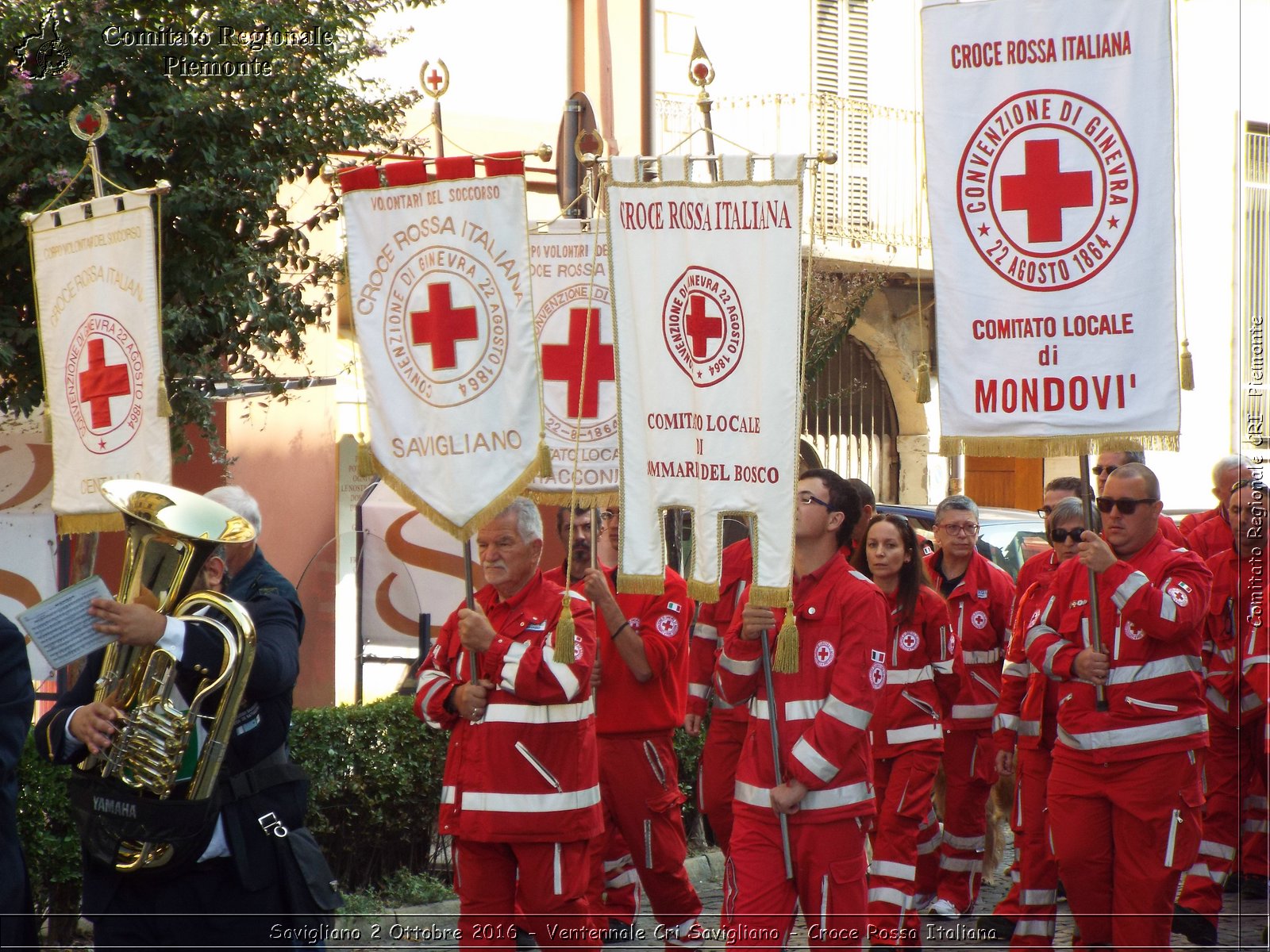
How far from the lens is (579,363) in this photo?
24.5 feet

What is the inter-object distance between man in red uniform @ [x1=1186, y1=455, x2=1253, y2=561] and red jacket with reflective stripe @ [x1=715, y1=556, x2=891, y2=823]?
367 centimetres

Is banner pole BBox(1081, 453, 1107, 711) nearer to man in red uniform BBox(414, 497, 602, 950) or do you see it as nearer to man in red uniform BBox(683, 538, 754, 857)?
man in red uniform BBox(683, 538, 754, 857)

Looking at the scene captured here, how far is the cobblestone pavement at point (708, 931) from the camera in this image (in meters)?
7.51

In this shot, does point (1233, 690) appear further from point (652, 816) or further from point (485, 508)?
point (485, 508)

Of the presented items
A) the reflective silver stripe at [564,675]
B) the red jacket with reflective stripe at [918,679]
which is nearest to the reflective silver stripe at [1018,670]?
the red jacket with reflective stripe at [918,679]

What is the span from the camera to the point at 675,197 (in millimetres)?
5988

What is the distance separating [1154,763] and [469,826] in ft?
8.84

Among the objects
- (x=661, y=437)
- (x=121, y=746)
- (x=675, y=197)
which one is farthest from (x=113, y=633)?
(x=675, y=197)

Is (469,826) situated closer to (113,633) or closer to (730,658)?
(730,658)

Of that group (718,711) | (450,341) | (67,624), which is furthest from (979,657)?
(67,624)

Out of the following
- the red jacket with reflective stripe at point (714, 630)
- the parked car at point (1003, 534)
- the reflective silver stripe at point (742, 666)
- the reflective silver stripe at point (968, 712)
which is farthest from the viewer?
the parked car at point (1003, 534)

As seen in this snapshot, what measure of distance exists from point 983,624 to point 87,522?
460cm

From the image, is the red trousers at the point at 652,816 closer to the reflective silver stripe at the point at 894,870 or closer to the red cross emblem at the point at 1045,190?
the reflective silver stripe at the point at 894,870

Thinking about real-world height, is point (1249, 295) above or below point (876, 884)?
above
